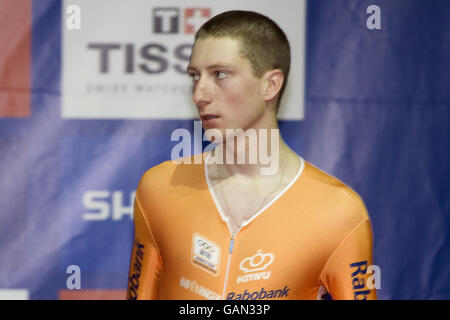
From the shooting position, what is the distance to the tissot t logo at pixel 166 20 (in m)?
1.90

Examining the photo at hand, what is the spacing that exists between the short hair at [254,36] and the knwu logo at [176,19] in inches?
16.9

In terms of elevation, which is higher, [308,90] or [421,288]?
[308,90]

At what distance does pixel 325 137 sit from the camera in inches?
76.0

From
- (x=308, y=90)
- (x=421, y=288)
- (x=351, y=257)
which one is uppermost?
(x=308, y=90)

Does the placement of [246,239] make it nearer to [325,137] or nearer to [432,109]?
[325,137]

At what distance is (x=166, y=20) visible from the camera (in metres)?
1.90

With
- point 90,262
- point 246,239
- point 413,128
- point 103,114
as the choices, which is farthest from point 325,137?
point 90,262

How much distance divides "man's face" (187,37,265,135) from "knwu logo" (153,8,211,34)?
0.45 m

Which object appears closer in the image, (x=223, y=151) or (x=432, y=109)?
(x=223, y=151)

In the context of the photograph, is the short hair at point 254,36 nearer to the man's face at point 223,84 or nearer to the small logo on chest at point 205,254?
the man's face at point 223,84

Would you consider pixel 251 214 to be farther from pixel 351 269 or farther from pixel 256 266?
pixel 351 269

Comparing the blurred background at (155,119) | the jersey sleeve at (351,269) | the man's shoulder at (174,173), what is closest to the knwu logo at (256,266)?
the jersey sleeve at (351,269)
